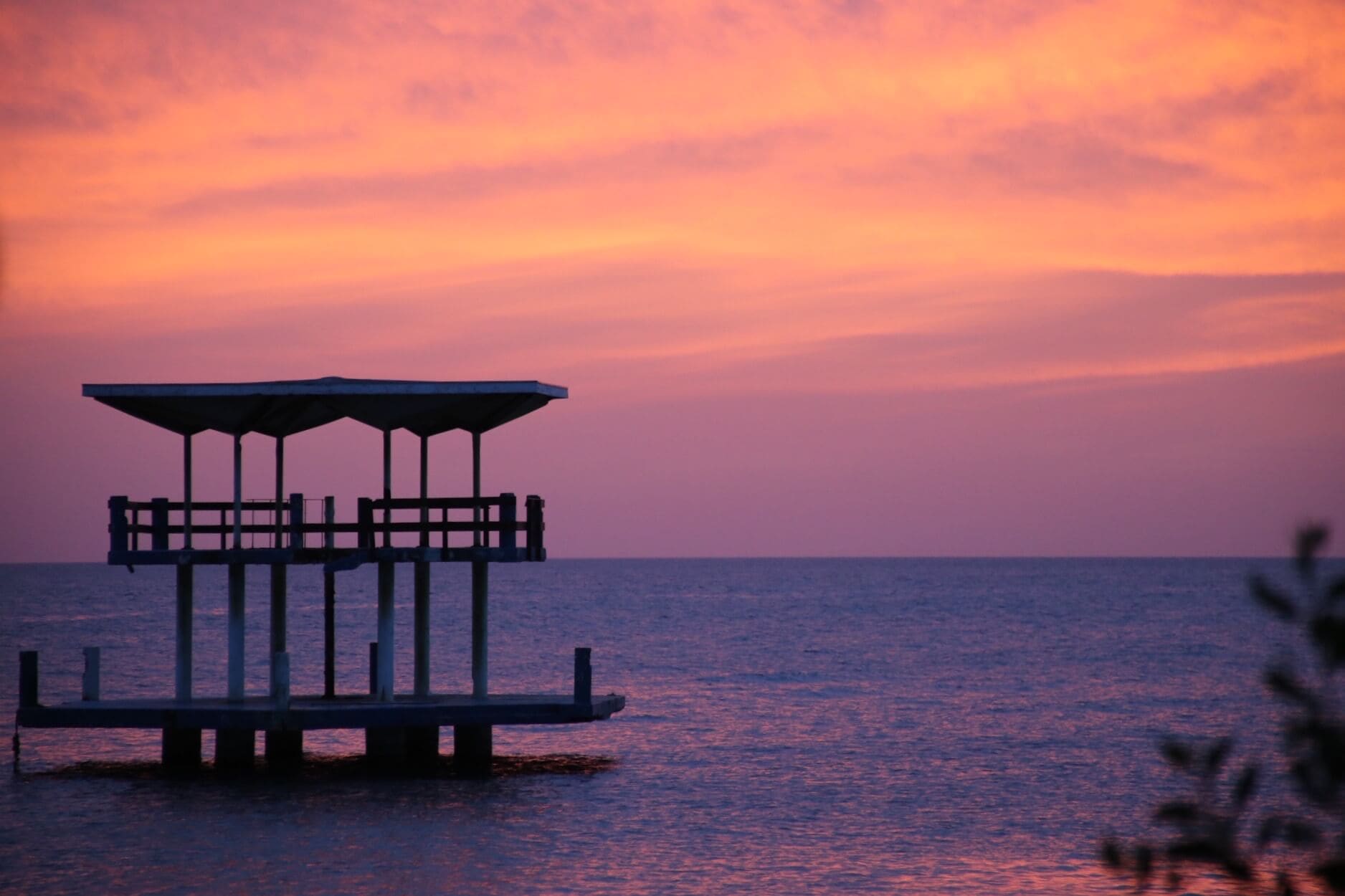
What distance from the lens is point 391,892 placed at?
2169 centimetres

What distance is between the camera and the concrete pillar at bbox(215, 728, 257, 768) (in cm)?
3053

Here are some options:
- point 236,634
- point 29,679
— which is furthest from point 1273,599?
point 29,679

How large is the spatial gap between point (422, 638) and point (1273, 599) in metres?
26.7

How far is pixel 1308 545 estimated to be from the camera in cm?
541

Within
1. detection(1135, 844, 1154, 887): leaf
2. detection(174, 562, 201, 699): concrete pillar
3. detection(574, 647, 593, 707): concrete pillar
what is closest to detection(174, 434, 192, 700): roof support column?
detection(174, 562, 201, 699): concrete pillar

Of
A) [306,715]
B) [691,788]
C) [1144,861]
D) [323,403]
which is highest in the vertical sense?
[323,403]

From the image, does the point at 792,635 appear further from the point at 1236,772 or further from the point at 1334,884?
the point at 1334,884

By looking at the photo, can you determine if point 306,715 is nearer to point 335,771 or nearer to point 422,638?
point 422,638

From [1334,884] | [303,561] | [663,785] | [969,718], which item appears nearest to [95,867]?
[303,561]

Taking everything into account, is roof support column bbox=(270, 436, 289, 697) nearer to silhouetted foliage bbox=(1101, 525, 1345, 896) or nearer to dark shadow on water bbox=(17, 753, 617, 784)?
dark shadow on water bbox=(17, 753, 617, 784)

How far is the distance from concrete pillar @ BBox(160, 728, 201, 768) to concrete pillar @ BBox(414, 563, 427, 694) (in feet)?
14.8

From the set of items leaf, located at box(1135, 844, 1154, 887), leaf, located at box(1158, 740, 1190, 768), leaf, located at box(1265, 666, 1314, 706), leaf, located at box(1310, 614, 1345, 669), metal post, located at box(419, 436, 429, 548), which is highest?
metal post, located at box(419, 436, 429, 548)

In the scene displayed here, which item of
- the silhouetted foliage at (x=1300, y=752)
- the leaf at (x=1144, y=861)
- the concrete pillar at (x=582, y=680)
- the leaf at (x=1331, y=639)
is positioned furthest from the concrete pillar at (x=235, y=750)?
the leaf at (x=1331, y=639)

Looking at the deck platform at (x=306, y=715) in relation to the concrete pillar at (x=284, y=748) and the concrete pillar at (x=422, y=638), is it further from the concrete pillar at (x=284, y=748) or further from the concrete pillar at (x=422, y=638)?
the concrete pillar at (x=284, y=748)
